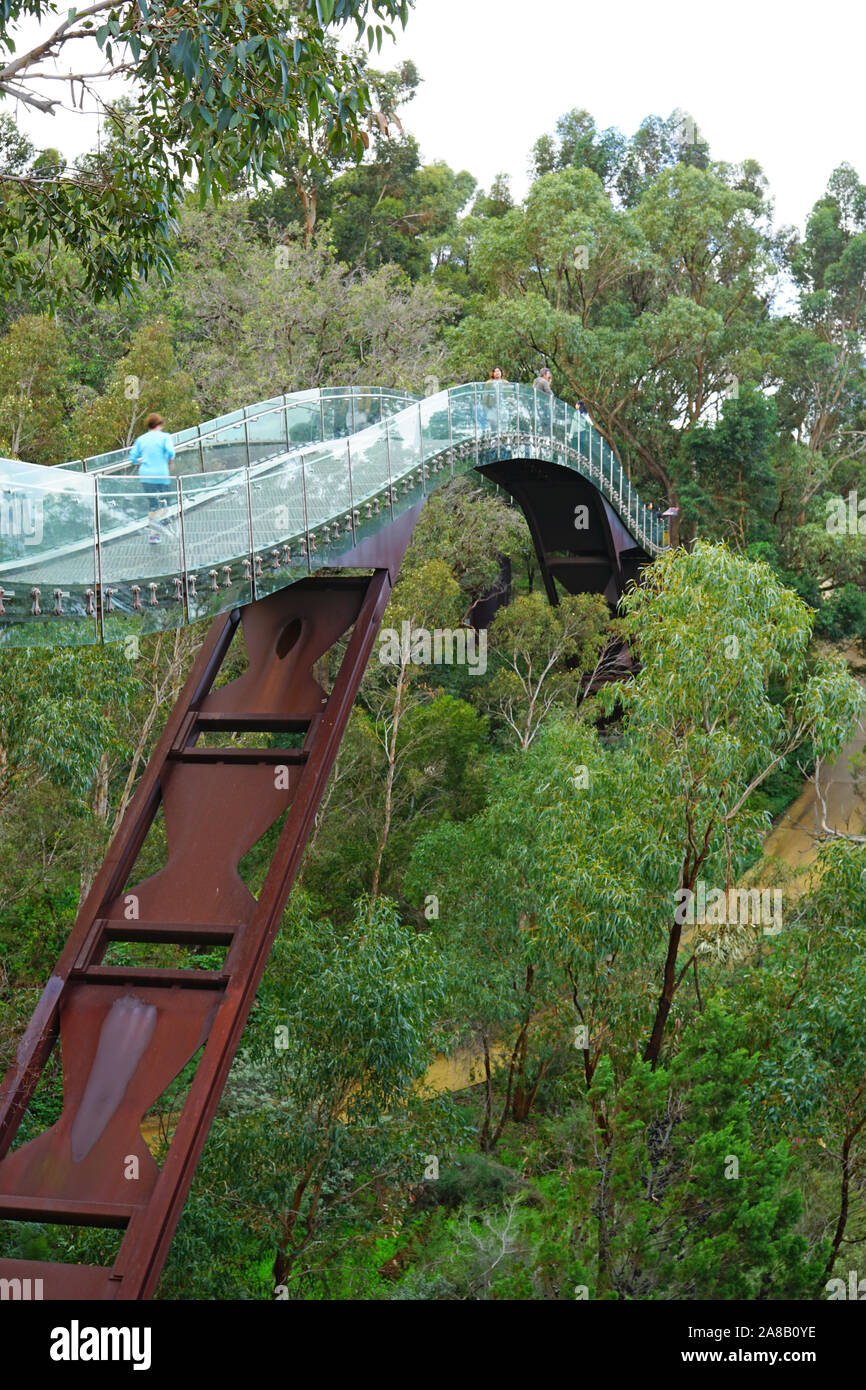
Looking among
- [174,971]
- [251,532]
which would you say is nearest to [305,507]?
[251,532]

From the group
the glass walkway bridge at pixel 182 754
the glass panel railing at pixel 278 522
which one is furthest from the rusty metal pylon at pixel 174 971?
the glass panel railing at pixel 278 522

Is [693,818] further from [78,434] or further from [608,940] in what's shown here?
[78,434]

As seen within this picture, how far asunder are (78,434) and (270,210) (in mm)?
15814

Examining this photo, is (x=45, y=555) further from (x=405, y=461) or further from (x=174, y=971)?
(x=405, y=461)

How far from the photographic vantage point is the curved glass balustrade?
8.09 metres

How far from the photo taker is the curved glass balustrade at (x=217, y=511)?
8.09 m

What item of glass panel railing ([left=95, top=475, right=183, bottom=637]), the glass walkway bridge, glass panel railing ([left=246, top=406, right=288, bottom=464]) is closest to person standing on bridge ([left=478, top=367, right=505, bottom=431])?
the glass walkway bridge

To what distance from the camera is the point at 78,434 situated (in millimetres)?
22625

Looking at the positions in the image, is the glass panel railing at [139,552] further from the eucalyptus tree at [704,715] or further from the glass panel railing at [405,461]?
the eucalyptus tree at [704,715]

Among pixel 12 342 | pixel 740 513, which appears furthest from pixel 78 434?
pixel 740 513

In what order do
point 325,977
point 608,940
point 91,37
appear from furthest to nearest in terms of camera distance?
point 608,940 → point 325,977 → point 91,37

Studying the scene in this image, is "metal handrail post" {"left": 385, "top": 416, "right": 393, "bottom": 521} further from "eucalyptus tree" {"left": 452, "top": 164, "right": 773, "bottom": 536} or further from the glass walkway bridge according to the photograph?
"eucalyptus tree" {"left": 452, "top": 164, "right": 773, "bottom": 536}

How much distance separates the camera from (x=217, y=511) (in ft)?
31.8

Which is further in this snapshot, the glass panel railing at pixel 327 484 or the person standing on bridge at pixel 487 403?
the person standing on bridge at pixel 487 403
